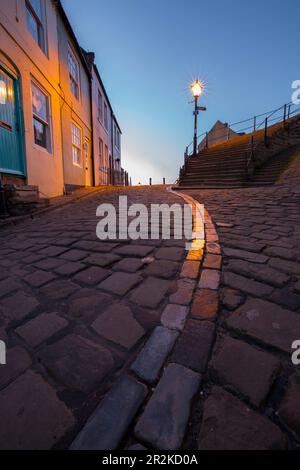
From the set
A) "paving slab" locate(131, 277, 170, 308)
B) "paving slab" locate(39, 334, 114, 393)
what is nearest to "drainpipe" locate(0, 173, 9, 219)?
"paving slab" locate(131, 277, 170, 308)

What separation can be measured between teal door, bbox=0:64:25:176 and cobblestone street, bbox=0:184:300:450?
14.1ft

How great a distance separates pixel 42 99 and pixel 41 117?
2.08ft

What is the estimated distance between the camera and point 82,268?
92.1 inches

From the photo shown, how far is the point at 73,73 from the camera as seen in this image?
1077 cm

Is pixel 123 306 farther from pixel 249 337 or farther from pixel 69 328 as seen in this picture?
pixel 249 337

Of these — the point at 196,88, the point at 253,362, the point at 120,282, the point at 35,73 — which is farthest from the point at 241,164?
the point at 253,362

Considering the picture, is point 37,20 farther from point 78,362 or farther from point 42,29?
point 78,362

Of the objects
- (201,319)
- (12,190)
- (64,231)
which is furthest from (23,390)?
(12,190)

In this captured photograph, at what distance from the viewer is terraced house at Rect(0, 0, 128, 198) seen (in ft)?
18.4

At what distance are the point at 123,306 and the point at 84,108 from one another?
1338 centimetres

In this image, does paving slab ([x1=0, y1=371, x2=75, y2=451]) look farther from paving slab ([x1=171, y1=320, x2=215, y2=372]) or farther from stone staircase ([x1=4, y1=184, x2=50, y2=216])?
stone staircase ([x1=4, y1=184, x2=50, y2=216])

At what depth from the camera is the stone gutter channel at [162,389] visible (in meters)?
0.83

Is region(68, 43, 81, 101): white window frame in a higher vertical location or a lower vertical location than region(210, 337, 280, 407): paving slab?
higher

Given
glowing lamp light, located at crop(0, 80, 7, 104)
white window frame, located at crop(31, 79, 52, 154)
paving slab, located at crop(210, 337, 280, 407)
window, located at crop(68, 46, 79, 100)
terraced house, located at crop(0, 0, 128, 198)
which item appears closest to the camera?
paving slab, located at crop(210, 337, 280, 407)
